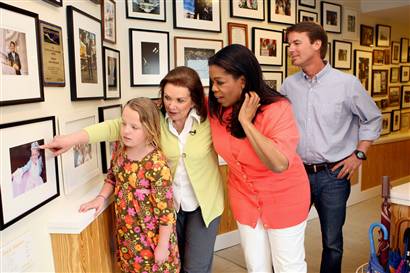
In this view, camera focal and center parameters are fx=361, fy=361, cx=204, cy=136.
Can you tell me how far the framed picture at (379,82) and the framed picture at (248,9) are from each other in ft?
6.44

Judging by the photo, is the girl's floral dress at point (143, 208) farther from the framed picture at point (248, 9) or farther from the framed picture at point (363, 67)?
the framed picture at point (363, 67)

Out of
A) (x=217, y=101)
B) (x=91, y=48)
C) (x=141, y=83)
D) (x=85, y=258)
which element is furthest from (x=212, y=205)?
(x=141, y=83)

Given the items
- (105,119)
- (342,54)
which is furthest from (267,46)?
(105,119)

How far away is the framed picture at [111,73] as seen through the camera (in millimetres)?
1993

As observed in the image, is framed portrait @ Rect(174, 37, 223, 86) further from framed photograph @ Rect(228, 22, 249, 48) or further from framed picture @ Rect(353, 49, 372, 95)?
framed picture @ Rect(353, 49, 372, 95)

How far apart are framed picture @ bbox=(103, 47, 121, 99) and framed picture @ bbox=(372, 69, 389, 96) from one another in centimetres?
339

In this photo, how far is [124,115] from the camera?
1469mm

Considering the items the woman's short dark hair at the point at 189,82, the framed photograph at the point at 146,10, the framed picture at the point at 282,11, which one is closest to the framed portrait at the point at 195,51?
the framed photograph at the point at 146,10

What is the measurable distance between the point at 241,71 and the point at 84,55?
0.74 meters

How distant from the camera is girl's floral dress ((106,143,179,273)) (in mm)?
1442

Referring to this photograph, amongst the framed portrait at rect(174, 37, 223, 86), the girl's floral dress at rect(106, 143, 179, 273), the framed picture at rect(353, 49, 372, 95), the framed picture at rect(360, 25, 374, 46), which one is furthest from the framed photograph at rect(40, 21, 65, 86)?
the framed picture at rect(360, 25, 374, 46)

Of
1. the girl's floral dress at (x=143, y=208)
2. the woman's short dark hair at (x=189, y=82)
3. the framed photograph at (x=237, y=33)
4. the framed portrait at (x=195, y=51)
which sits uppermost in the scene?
the framed photograph at (x=237, y=33)

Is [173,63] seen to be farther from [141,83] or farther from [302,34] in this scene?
[302,34]

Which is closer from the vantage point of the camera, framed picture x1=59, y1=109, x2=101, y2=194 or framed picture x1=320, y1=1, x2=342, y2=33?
framed picture x1=59, y1=109, x2=101, y2=194
